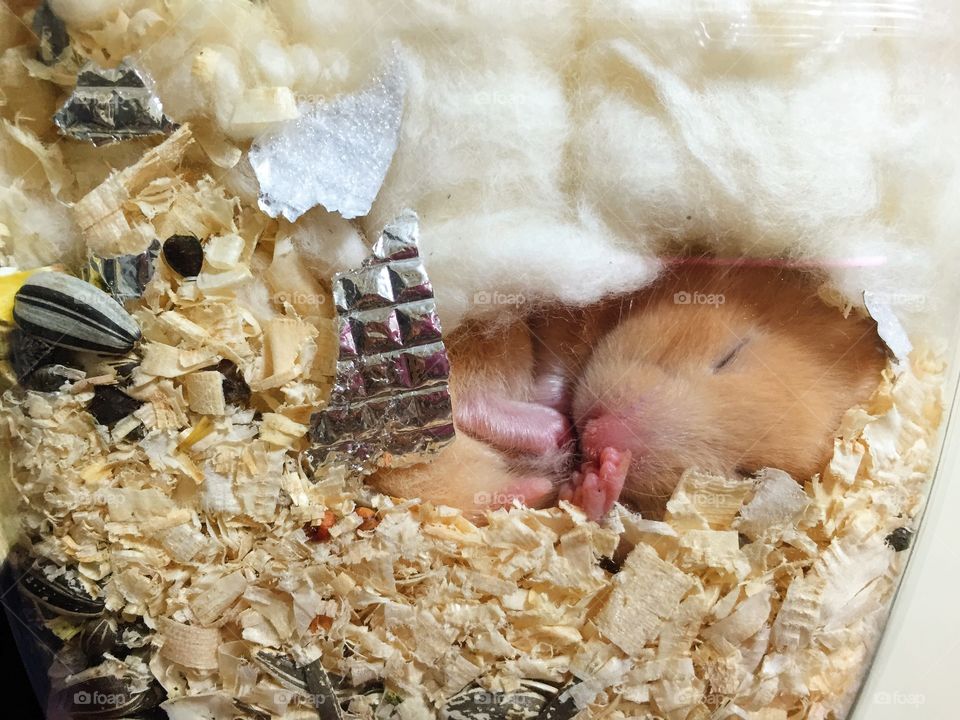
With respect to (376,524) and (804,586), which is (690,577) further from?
(376,524)

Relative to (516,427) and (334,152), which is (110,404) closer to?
(334,152)

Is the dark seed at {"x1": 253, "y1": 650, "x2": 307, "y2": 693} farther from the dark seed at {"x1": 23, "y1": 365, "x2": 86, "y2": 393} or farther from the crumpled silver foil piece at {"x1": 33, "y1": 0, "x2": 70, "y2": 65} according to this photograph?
the crumpled silver foil piece at {"x1": 33, "y1": 0, "x2": 70, "y2": 65}

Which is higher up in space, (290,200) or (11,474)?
(290,200)

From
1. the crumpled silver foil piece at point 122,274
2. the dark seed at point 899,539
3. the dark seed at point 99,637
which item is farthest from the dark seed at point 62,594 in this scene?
the dark seed at point 899,539

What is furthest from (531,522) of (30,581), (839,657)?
(30,581)

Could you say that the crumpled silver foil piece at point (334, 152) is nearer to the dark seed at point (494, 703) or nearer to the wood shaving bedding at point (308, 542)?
the wood shaving bedding at point (308, 542)

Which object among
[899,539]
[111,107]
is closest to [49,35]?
[111,107]

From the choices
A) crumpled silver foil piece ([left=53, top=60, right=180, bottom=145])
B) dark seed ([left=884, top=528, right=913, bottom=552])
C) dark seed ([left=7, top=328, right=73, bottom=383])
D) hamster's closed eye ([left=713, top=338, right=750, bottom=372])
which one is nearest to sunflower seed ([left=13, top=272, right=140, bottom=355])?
dark seed ([left=7, top=328, right=73, bottom=383])
